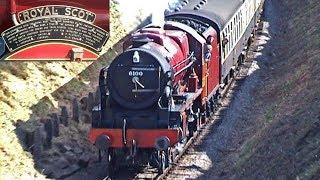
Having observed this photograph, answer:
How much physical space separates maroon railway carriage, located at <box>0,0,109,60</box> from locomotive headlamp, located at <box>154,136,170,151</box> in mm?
4933

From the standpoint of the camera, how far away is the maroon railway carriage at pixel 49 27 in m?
10.1

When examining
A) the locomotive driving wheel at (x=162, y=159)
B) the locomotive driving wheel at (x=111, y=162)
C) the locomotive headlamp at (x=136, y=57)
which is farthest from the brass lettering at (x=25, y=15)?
the locomotive driving wheel at (x=162, y=159)

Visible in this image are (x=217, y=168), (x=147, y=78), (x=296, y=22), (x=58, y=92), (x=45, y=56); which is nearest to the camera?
(x=45, y=56)

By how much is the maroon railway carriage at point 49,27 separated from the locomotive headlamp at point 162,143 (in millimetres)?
4933

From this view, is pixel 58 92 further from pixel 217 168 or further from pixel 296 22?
pixel 296 22

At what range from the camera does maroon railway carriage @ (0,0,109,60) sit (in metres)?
10.1

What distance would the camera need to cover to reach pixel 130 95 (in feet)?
50.7

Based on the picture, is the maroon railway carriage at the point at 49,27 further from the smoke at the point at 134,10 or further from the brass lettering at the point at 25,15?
the smoke at the point at 134,10

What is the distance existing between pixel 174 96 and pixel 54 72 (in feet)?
16.2

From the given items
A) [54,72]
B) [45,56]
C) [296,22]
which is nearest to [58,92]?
[54,72]

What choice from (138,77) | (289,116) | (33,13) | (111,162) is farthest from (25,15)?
(289,116)

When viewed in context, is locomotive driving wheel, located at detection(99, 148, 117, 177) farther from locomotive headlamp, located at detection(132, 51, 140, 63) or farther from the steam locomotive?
locomotive headlamp, located at detection(132, 51, 140, 63)

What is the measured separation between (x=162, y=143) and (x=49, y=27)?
5.68 metres

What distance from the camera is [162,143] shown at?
49.4 ft
